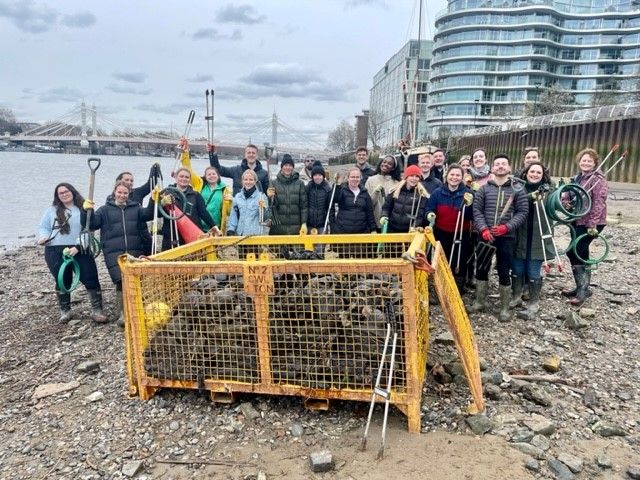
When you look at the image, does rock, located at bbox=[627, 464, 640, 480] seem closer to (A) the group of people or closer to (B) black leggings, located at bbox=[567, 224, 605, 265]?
(A) the group of people

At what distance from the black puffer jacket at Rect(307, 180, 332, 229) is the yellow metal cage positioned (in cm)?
322

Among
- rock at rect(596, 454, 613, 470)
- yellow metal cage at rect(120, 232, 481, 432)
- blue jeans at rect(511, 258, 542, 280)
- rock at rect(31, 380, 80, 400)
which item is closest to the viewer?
rock at rect(596, 454, 613, 470)

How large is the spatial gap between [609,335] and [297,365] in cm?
406

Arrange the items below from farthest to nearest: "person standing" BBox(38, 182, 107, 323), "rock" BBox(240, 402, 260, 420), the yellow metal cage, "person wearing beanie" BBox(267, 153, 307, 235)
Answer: "person wearing beanie" BBox(267, 153, 307, 235) < "person standing" BBox(38, 182, 107, 323) < "rock" BBox(240, 402, 260, 420) < the yellow metal cage

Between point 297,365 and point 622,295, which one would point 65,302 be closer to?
point 297,365

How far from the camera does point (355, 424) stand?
4.13m

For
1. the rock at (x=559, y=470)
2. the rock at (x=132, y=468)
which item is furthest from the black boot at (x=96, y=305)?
the rock at (x=559, y=470)

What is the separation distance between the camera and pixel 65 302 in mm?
7430

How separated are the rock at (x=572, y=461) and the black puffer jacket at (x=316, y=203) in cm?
489

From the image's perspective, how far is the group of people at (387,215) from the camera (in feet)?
21.3

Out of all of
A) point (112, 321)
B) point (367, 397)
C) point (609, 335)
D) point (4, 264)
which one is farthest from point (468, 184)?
point (4, 264)

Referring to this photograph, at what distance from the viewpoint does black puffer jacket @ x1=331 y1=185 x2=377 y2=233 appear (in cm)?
746

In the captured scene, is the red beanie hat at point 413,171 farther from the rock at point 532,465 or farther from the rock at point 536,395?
the rock at point 532,465

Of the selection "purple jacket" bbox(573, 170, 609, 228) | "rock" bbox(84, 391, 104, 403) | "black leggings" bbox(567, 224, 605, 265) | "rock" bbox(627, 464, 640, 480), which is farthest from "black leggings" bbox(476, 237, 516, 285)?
"rock" bbox(84, 391, 104, 403)
